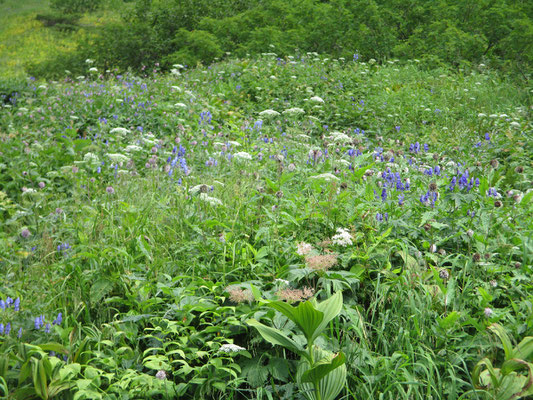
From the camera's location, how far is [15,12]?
90.4ft

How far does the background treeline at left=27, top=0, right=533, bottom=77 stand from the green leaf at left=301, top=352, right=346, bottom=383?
10.2 m

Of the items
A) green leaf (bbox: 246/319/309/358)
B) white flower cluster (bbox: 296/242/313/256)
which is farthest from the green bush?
green leaf (bbox: 246/319/309/358)

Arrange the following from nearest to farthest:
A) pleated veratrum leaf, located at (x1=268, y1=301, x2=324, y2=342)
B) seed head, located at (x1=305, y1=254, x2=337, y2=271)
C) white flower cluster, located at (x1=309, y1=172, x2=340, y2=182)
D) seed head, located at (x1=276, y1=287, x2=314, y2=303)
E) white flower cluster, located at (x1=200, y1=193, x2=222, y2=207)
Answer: pleated veratrum leaf, located at (x1=268, y1=301, x2=324, y2=342), seed head, located at (x1=276, y1=287, x2=314, y2=303), seed head, located at (x1=305, y1=254, x2=337, y2=271), white flower cluster, located at (x1=200, y1=193, x2=222, y2=207), white flower cluster, located at (x1=309, y1=172, x2=340, y2=182)

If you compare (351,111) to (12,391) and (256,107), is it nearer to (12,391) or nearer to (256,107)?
(256,107)

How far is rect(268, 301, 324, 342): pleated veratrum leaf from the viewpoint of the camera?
1.93 metres

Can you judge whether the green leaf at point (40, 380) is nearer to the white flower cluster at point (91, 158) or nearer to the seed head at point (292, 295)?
the seed head at point (292, 295)

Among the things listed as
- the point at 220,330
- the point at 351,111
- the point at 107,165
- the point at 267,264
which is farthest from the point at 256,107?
the point at 220,330

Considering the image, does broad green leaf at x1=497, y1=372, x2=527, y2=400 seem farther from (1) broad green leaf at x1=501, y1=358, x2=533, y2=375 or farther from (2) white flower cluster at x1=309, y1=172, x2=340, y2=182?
(2) white flower cluster at x1=309, y1=172, x2=340, y2=182

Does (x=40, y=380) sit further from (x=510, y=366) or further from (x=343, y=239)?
(x=510, y=366)

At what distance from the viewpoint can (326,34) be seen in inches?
486

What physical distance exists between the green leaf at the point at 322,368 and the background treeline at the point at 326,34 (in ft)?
33.6

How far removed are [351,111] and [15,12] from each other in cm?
2818

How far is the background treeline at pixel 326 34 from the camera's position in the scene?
11.5 metres

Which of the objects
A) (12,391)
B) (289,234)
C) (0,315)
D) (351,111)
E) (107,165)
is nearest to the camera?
(12,391)
